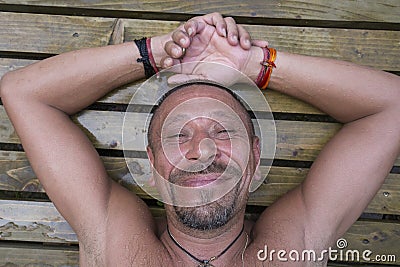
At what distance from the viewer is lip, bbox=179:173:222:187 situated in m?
1.42

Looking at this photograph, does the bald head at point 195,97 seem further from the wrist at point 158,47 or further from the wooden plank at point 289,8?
the wooden plank at point 289,8

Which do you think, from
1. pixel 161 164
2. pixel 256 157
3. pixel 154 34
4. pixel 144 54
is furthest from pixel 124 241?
pixel 154 34

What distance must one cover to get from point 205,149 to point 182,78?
244 millimetres

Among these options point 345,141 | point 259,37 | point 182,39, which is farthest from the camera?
point 259,37

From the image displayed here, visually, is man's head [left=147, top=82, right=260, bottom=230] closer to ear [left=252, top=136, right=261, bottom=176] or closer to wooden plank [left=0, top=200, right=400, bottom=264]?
ear [left=252, top=136, right=261, bottom=176]

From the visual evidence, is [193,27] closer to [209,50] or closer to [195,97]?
[209,50]

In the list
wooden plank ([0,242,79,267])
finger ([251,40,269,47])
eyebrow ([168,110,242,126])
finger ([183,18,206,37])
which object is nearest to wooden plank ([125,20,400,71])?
finger ([251,40,269,47])

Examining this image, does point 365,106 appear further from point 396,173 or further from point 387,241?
point 387,241

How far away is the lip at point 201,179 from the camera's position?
55.9 inches

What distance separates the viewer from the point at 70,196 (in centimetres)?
149

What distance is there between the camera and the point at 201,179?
1.42 meters

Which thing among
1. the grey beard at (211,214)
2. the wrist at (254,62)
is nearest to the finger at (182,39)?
the wrist at (254,62)

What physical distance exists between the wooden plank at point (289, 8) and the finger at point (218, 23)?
201 millimetres

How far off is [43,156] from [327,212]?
0.88 meters
